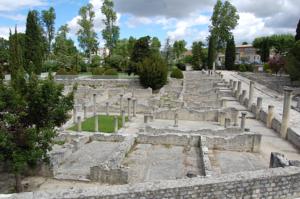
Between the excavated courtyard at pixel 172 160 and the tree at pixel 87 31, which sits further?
the tree at pixel 87 31

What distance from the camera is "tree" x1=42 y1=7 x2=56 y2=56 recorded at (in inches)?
2209

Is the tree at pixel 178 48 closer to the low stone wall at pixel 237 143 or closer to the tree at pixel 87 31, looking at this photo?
the tree at pixel 87 31

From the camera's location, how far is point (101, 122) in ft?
64.2

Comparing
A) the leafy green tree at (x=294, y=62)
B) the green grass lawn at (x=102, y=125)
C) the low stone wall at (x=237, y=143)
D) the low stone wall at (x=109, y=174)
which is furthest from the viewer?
the leafy green tree at (x=294, y=62)

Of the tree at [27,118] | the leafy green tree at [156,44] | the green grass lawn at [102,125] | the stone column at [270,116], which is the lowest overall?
the green grass lawn at [102,125]

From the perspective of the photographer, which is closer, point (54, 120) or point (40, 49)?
point (54, 120)

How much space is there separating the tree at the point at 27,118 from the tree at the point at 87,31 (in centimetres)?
4508

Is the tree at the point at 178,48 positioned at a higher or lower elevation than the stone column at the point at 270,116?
higher

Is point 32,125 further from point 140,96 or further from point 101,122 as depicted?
point 140,96

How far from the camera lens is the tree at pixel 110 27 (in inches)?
1998

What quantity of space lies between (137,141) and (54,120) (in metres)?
5.68

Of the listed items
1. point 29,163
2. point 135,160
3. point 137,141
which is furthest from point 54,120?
point 137,141

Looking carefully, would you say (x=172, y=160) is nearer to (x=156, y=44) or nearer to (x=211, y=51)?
(x=211, y=51)

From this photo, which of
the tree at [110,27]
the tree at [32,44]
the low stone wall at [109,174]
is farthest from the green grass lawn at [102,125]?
the tree at [110,27]
